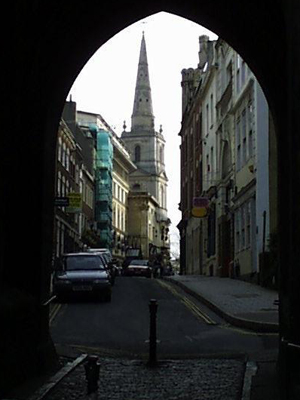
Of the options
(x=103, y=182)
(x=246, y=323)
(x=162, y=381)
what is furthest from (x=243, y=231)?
(x=103, y=182)

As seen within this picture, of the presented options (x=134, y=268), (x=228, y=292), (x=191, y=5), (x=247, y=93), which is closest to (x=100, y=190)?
(x=134, y=268)

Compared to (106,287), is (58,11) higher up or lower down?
higher up

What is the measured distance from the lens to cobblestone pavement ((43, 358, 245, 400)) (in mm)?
9188

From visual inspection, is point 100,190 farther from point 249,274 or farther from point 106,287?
point 106,287

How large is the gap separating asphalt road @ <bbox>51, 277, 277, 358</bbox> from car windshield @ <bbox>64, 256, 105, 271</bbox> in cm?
116

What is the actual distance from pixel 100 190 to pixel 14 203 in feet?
247

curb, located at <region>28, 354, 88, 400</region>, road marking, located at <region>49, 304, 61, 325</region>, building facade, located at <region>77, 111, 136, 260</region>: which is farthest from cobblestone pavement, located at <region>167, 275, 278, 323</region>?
building facade, located at <region>77, 111, 136, 260</region>

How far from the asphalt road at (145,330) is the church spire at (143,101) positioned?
12090 centimetres

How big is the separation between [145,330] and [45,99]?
7086mm

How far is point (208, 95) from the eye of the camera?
47750 millimetres

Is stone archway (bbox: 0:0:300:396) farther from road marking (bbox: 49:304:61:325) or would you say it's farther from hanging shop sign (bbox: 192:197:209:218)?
hanging shop sign (bbox: 192:197:209:218)

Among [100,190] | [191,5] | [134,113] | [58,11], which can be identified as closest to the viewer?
[58,11]

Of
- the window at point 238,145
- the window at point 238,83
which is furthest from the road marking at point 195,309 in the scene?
the window at point 238,83

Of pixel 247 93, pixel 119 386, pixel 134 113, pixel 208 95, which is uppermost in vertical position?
pixel 134 113
